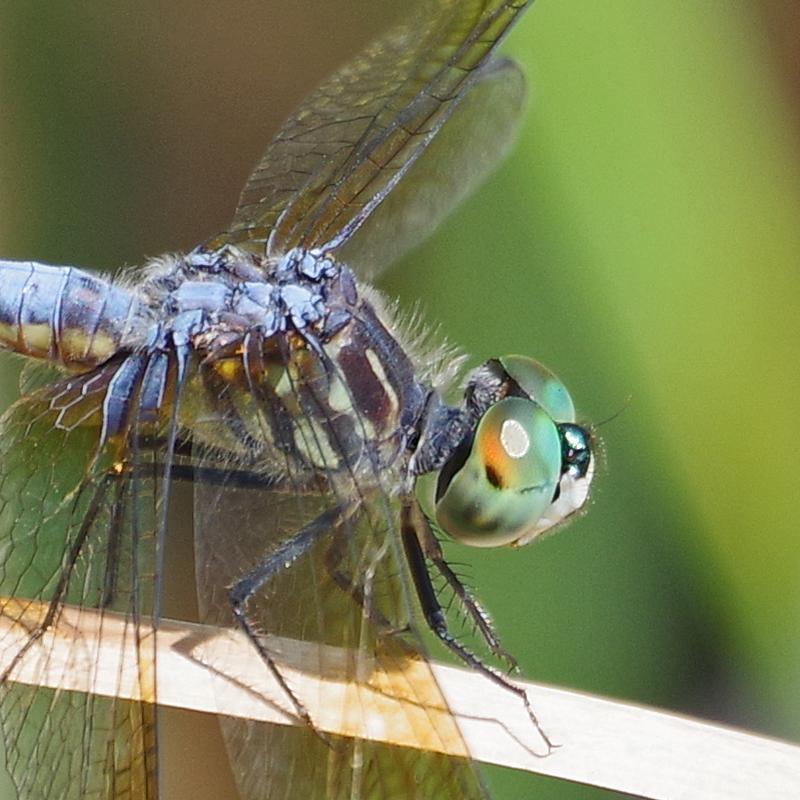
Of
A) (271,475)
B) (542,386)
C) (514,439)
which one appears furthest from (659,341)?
(271,475)

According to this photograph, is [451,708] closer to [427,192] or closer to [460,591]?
[460,591]

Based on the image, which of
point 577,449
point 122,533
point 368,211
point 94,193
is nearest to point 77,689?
point 122,533

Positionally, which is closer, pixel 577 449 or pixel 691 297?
pixel 577 449

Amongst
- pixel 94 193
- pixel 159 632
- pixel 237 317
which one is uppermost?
pixel 94 193

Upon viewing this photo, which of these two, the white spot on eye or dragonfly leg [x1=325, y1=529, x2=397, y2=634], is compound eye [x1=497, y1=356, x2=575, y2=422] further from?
dragonfly leg [x1=325, y1=529, x2=397, y2=634]

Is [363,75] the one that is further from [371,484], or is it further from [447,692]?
[447,692]

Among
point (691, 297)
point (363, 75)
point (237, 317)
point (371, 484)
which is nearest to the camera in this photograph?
point (371, 484)

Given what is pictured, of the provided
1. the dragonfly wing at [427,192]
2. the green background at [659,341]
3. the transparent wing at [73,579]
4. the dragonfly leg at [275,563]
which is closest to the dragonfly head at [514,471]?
the dragonfly leg at [275,563]
